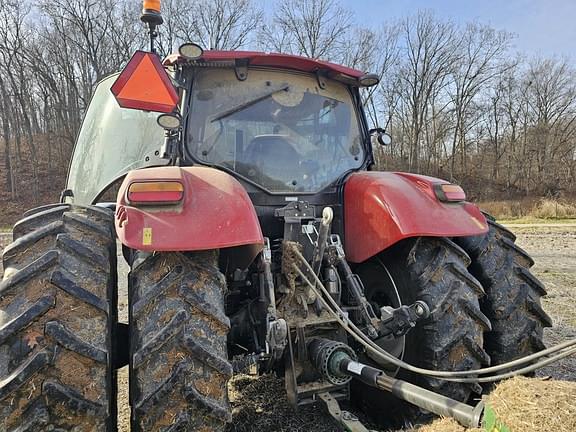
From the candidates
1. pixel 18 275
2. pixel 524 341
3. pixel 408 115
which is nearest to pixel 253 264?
pixel 18 275

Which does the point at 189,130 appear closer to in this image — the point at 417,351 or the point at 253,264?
the point at 253,264

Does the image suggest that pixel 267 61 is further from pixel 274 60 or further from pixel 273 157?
pixel 273 157

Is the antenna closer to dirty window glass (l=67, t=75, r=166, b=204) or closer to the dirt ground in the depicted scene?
dirty window glass (l=67, t=75, r=166, b=204)

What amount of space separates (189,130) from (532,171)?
1472 inches

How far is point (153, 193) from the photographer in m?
2.05

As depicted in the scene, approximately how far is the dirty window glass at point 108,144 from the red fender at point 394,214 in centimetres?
129

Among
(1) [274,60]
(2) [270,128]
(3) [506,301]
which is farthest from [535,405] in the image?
(1) [274,60]

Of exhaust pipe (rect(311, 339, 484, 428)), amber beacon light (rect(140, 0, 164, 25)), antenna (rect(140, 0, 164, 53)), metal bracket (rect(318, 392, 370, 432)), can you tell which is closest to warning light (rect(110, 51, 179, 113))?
antenna (rect(140, 0, 164, 53))

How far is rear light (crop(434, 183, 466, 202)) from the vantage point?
2719 mm

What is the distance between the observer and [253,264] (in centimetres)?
271

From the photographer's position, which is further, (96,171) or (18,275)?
(96,171)

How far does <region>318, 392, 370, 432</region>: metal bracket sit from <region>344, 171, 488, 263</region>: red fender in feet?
2.87

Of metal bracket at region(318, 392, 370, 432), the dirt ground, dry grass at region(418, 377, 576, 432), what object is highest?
dry grass at region(418, 377, 576, 432)

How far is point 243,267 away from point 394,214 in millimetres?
926
